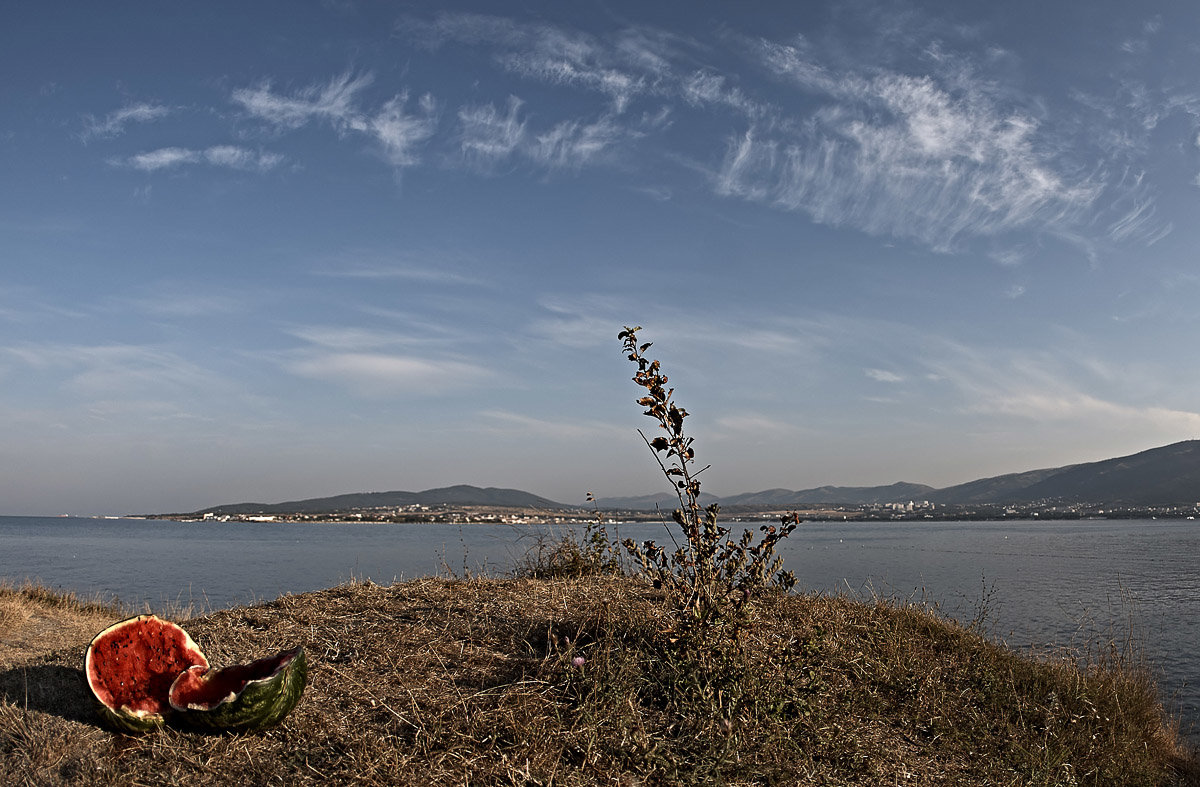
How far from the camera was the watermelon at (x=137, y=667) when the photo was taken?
4.91m

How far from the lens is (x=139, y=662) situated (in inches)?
212

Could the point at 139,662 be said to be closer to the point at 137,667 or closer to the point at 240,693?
the point at 137,667

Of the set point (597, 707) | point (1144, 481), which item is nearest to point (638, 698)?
point (597, 707)

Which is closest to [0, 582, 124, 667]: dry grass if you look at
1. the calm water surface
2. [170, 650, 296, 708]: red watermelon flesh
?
the calm water surface

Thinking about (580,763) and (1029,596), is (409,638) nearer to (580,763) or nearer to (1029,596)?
(580,763)

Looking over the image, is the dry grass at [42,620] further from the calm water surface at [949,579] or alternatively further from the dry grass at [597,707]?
the dry grass at [597,707]

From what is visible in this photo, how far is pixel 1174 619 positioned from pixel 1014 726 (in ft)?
69.1

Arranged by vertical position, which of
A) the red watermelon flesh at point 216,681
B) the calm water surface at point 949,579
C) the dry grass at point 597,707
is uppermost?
the red watermelon flesh at point 216,681

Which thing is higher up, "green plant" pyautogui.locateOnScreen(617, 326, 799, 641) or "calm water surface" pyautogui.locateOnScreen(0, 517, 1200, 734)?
"green plant" pyautogui.locateOnScreen(617, 326, 799, 641)

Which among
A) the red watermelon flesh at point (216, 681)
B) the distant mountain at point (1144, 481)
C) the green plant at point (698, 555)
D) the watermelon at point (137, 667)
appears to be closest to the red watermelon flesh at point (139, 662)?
the watermelon at point (137, 667)

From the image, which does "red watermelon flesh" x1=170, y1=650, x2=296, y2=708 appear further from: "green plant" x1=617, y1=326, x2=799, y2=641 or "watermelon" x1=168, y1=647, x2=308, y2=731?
"green plant" x1=617, y1=326, x2=799, y2=641

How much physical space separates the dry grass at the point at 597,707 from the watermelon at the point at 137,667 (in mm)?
156

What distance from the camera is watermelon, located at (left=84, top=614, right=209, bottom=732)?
193 inches

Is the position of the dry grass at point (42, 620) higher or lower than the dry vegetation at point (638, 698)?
lower
